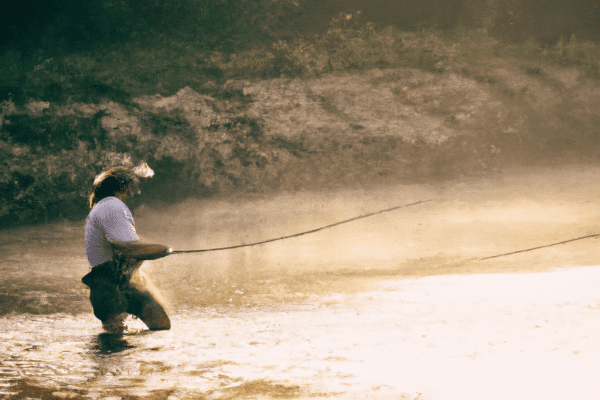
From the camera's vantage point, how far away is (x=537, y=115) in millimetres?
6949

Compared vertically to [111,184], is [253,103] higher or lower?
higher

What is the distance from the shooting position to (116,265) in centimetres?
249

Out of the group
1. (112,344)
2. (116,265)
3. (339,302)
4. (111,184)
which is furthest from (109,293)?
(339,302)

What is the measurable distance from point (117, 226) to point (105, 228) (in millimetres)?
66

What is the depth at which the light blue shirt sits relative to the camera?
246cm

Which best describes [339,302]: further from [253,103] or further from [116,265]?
[253,103]

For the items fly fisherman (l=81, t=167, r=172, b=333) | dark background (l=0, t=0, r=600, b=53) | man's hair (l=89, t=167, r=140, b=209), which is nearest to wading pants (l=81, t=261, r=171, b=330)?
fly fisherman (l=81, t=167, r=172, b=333)

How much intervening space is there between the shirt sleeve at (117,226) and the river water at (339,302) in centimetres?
53

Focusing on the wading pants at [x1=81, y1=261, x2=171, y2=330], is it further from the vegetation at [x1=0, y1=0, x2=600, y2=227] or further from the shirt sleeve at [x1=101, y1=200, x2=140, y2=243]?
the vegetation at [x1=0, y1=0, x2=600, y2=227]

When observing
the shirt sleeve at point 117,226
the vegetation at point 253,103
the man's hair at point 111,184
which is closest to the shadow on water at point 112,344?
the shirt sleeve at point 117,226

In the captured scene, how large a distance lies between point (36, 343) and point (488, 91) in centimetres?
645

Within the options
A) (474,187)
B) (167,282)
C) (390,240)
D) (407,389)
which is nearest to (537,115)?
(474,187)

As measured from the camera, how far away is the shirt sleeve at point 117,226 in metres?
2.45

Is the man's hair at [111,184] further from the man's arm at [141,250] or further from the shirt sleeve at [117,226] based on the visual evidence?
the man's arm at [141,250]
